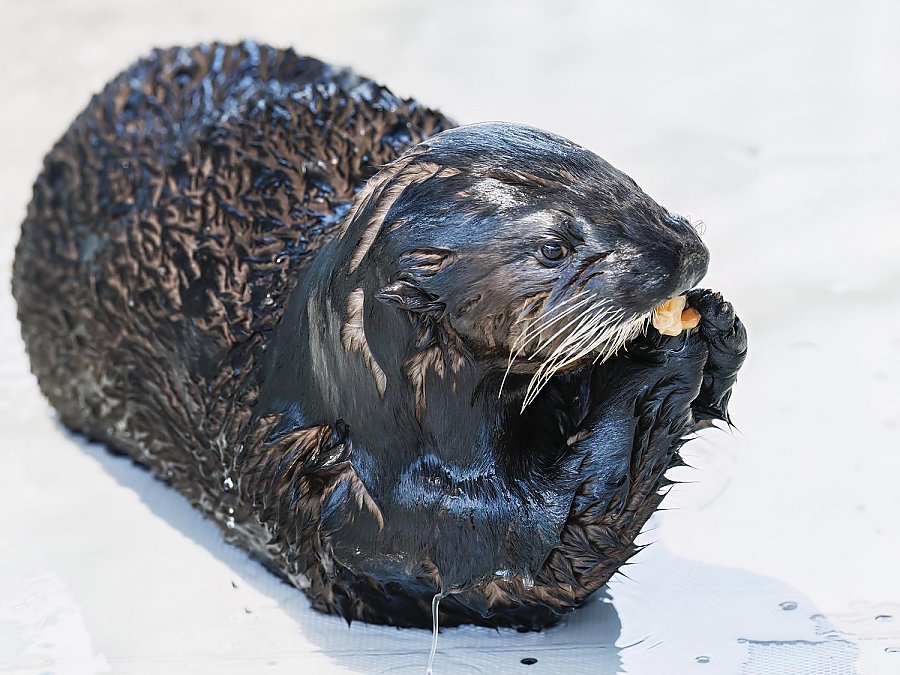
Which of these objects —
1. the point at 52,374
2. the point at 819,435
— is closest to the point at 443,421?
the point at 819,435

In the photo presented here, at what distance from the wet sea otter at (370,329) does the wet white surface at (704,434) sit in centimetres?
17

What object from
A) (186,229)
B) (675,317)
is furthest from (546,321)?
(186,229)

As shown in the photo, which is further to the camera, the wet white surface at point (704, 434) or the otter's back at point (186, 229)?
the otter's back at point (186, 229)

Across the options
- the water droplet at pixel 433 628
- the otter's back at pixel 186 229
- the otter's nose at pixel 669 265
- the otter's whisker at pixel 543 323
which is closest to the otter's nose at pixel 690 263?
the otter's nose at pixel 669 265

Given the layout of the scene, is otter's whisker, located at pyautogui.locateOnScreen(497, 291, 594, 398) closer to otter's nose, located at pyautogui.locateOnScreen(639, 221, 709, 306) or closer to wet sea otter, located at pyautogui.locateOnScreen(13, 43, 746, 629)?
wet sea otter, located at pyautogui.locateOnScreen(13, 43, 746, 629)

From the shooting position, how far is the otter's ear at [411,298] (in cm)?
268

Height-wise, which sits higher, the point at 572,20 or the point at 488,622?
the point at 572,20

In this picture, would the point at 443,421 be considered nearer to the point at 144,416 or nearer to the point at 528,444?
the point at 528,444

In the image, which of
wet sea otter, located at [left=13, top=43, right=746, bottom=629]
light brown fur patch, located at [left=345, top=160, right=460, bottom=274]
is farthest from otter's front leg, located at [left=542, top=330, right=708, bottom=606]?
light brown fur patch, located at [left=345, top=160, right=460, bottom=274]

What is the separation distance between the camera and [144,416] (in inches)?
157

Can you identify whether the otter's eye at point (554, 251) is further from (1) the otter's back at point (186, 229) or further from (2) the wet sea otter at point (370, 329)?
(1) the otter's back at point (186, 229)

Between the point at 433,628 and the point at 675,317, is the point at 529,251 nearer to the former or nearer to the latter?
the point at 675,317

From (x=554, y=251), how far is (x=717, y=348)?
1.83ft

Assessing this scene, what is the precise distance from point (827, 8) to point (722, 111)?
118 centimetres
